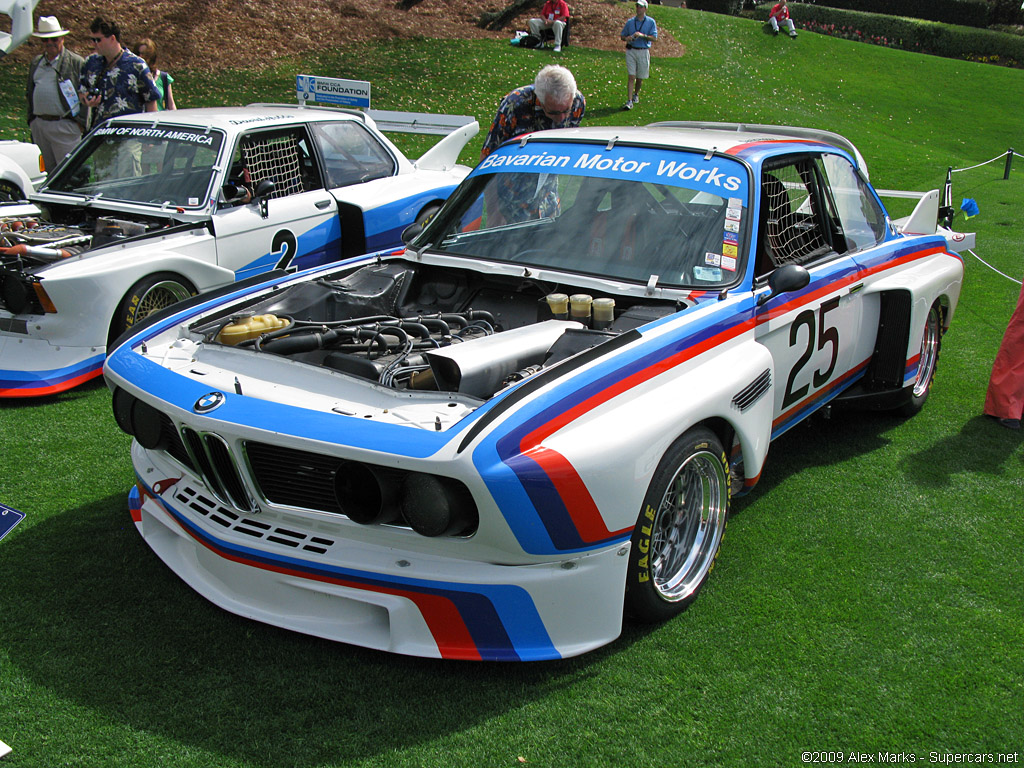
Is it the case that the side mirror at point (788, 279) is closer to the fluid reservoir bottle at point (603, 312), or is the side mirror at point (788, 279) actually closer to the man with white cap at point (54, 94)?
the fluid reservoir bottle at point (603, 312)

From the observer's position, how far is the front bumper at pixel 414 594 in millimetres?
2486

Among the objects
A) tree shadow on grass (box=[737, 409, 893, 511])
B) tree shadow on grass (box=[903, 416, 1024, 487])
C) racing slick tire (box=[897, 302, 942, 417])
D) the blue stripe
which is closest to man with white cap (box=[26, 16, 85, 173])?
the blue stripe

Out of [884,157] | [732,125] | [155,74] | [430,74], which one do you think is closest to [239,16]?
[430,74]

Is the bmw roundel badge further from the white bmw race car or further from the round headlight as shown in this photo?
the white bmw race car

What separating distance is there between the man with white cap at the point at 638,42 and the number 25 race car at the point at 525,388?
13.0 meters

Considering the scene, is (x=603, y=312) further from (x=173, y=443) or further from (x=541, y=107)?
(x=541, y=107)

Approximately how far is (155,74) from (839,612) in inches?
345

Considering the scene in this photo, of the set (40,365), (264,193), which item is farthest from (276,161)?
(40,365)

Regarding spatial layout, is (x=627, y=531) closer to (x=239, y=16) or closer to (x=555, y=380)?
(x=555, y=380)

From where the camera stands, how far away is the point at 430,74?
19156mm

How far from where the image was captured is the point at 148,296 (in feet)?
16.9

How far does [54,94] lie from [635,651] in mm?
7915

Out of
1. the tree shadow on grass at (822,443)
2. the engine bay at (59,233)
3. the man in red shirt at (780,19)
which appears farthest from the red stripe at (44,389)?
the man in red shirt at (780,19)

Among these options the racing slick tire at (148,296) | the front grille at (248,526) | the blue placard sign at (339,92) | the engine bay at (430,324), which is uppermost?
the blue placard sign at (339,92)
